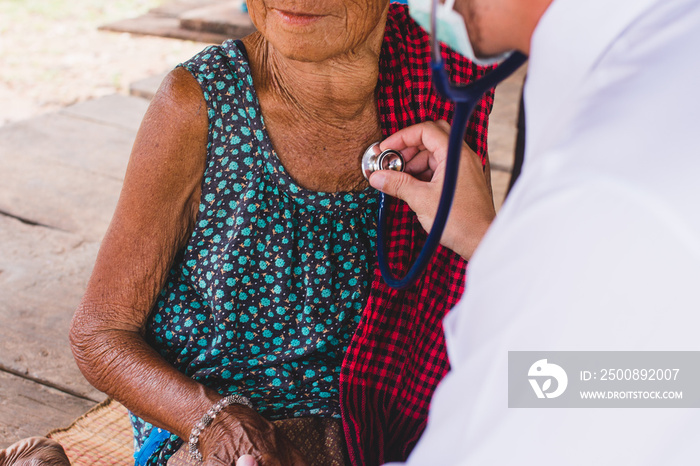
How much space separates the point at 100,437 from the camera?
6.35 feet

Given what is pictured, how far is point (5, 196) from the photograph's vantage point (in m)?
3.08

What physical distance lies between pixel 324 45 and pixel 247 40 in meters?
0.30

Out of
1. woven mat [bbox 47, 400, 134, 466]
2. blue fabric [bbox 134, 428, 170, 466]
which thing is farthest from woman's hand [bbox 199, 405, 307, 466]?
woven mat [bbox 47, 400, 134, 466]

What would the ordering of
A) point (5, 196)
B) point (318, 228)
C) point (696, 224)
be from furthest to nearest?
point (5, 196)
point (318, 228)
point (696, 224)

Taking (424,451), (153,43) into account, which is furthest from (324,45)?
(153,43)

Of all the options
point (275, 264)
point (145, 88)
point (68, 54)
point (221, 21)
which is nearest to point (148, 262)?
point (275, 264)

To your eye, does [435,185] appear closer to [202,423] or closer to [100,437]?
[202,423]

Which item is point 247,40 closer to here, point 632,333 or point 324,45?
point 324,45

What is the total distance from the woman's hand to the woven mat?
2.08 ft

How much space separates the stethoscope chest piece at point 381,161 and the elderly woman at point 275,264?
0.06m

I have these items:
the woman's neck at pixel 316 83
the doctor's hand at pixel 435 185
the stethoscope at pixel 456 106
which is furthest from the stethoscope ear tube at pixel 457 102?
the woman's neck at pixel 316 83

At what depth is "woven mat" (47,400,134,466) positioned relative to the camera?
6.11 ft

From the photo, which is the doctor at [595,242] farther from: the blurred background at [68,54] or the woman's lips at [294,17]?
the blurred background at [68,54]

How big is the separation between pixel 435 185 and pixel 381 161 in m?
0.16
